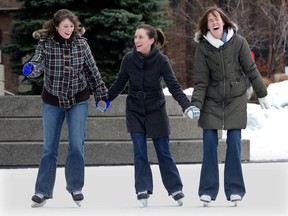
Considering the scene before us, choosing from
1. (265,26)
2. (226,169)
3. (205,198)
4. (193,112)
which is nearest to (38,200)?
(205,198)

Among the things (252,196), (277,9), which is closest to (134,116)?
(252,196)

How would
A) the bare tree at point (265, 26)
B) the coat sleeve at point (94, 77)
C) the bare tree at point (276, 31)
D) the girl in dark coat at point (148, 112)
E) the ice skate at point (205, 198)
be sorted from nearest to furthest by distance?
the ice skate at point (205, 198)
the girl in dark coat at point (148, 112)
the coat sleeve at point (94, 77)
the bare tree at point (265, 26)
the bare tree at point (276, 31)

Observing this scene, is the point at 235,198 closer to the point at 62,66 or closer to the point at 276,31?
the point at 62,66

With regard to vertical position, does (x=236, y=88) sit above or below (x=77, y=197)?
above

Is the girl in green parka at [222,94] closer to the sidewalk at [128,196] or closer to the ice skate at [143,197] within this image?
the sidewalk at [128,196]

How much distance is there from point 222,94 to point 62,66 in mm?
1465

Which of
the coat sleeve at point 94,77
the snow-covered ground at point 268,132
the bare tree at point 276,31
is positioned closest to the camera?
the coat sleeve at point 94,77

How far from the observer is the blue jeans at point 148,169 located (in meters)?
7.50

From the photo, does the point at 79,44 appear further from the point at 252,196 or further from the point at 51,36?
the point at 252,196

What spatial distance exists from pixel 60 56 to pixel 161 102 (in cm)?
101

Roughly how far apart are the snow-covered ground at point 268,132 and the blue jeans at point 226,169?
5.51m

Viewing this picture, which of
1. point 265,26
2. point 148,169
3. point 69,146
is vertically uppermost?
point 265,26

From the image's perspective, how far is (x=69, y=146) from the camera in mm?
7480

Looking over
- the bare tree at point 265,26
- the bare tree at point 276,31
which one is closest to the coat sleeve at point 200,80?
the bare tree at point 265,26
